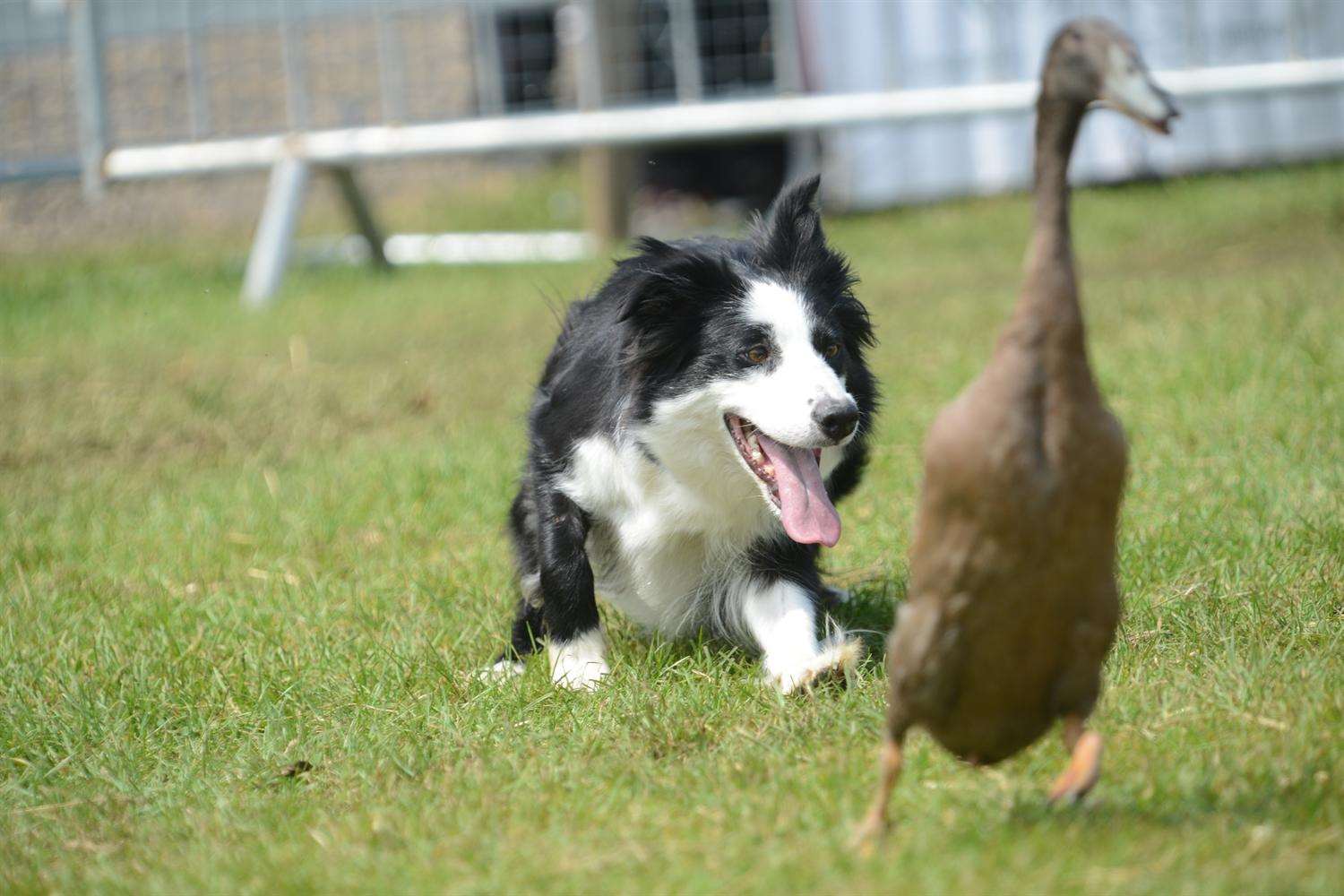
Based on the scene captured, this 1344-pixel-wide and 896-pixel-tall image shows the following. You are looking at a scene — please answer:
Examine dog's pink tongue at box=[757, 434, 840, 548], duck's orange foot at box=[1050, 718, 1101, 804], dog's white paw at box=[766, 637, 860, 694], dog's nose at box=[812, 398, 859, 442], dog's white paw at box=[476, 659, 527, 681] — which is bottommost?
dog's white paw at box=[476, 659, 527, 681]

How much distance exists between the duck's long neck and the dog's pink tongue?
111 centimetres

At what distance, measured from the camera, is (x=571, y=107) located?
10453 mm

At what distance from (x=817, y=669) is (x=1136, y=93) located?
4.91 feet

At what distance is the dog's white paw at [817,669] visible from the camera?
120 inches

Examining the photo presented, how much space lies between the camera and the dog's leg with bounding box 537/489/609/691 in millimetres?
3387

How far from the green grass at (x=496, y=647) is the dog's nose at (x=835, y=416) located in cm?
55

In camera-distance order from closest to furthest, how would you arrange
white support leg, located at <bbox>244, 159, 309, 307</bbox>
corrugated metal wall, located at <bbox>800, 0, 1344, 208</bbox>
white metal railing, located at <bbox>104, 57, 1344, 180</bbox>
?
1. white metal railing, located at <bbox>104, 57, 1344, 180</bbox>
2. white support leg, located at <bbox>244, 159, 309, 307</bbox>
3. corrugated metal wall, located at <bbox>800, 0, 1344, 208</bbox>

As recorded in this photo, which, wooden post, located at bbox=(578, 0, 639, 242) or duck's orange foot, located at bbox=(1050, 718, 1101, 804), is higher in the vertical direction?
wooden post, located at bbox=(578, 0, 639, 242)

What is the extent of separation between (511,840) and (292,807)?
1.74 feet

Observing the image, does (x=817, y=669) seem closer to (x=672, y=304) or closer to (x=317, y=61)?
(x=672, y=304)

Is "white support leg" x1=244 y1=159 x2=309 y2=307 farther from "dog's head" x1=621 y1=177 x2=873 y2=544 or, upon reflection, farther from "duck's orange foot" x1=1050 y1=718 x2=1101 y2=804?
"duck's orange foot" x1=1050 y1=718 x2=1101 y2=804

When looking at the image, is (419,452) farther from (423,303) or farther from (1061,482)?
(1061,482)

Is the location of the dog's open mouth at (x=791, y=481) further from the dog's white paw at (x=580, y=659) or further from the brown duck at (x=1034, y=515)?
the brown duck at (x=1034, y=515)

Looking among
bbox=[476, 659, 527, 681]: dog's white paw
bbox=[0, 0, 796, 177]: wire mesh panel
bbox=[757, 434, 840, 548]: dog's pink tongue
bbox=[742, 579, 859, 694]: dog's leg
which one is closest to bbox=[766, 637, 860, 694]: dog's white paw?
bbox=[742, 579, 859, 694]: dog's leg
